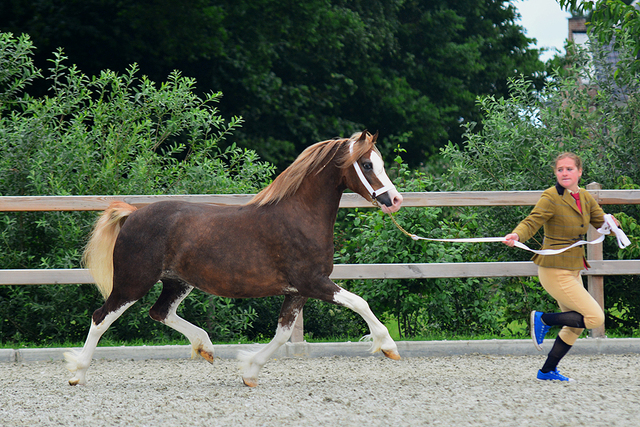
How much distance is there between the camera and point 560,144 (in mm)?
7371

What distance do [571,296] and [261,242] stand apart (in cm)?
214

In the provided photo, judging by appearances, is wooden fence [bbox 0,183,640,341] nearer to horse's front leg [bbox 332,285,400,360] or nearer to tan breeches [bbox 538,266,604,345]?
tan breeches [bbox 538,266,604,345]

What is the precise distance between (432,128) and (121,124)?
42.8 feet

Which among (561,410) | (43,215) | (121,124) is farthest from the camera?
(121,124)

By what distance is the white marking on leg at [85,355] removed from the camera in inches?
181

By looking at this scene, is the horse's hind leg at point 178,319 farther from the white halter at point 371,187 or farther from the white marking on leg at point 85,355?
the white halter at point 371,187

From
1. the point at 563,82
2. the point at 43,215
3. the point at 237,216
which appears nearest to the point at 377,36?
the point at 563,82

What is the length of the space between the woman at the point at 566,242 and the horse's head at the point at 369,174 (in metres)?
0.89

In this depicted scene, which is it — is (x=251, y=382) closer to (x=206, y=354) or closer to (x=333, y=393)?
(x=206, y=354)

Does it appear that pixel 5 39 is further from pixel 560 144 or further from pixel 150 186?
pixel 560 144

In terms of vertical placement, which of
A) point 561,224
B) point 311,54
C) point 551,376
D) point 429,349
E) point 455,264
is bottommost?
point 429,349

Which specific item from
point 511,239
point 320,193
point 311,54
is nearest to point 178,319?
point 320,193

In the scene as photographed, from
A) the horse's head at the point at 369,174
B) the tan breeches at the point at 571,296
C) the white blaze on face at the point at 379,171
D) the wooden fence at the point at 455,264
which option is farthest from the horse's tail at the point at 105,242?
the tan breeches at the point at 571,296

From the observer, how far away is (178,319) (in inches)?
192
